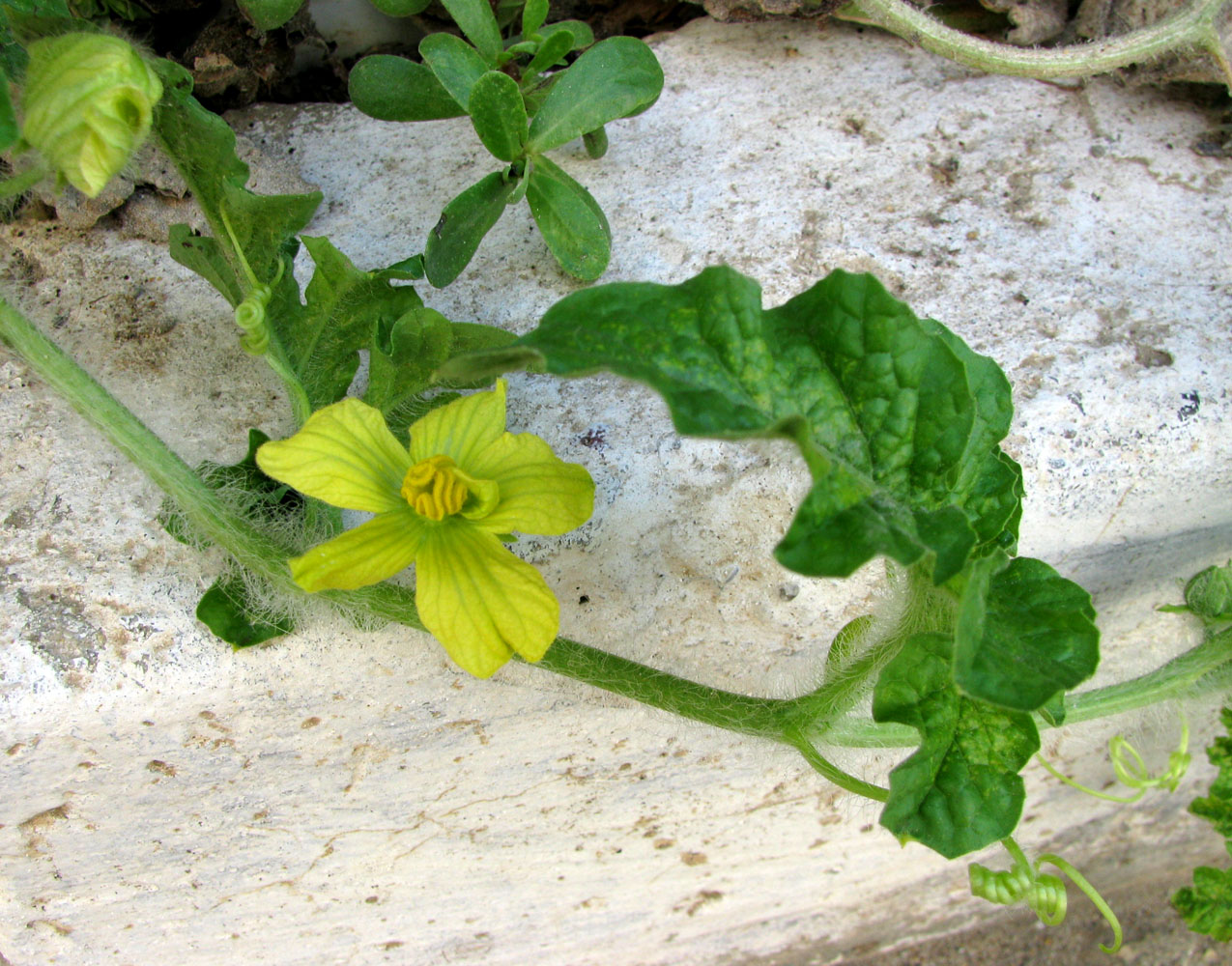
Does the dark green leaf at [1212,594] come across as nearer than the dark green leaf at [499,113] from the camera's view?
No

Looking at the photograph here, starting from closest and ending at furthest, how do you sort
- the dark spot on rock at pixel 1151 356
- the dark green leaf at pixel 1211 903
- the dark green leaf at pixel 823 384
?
the dark green leaf at pixel 823 384
the dark spot on rock at pixel 1151 356
the dark green leaf at pixel 1211 903

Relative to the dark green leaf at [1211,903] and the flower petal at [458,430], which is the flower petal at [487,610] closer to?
the flower petal at [458,430]

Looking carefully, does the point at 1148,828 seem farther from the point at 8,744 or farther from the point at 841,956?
the point at 8,744

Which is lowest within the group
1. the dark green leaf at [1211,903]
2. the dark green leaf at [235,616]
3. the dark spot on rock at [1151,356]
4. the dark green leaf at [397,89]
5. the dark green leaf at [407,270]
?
the dark green leaf at [1211,903]

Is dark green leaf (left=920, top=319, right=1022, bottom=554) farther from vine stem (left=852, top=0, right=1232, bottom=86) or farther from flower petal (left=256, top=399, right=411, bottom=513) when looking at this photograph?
vine stem (left=852, top=0, right=1232, bottom=86)

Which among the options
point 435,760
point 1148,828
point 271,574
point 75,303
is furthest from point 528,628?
point 1148,828

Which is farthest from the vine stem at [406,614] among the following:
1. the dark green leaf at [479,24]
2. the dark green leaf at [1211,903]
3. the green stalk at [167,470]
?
the dark green leaf at [1211,903]
